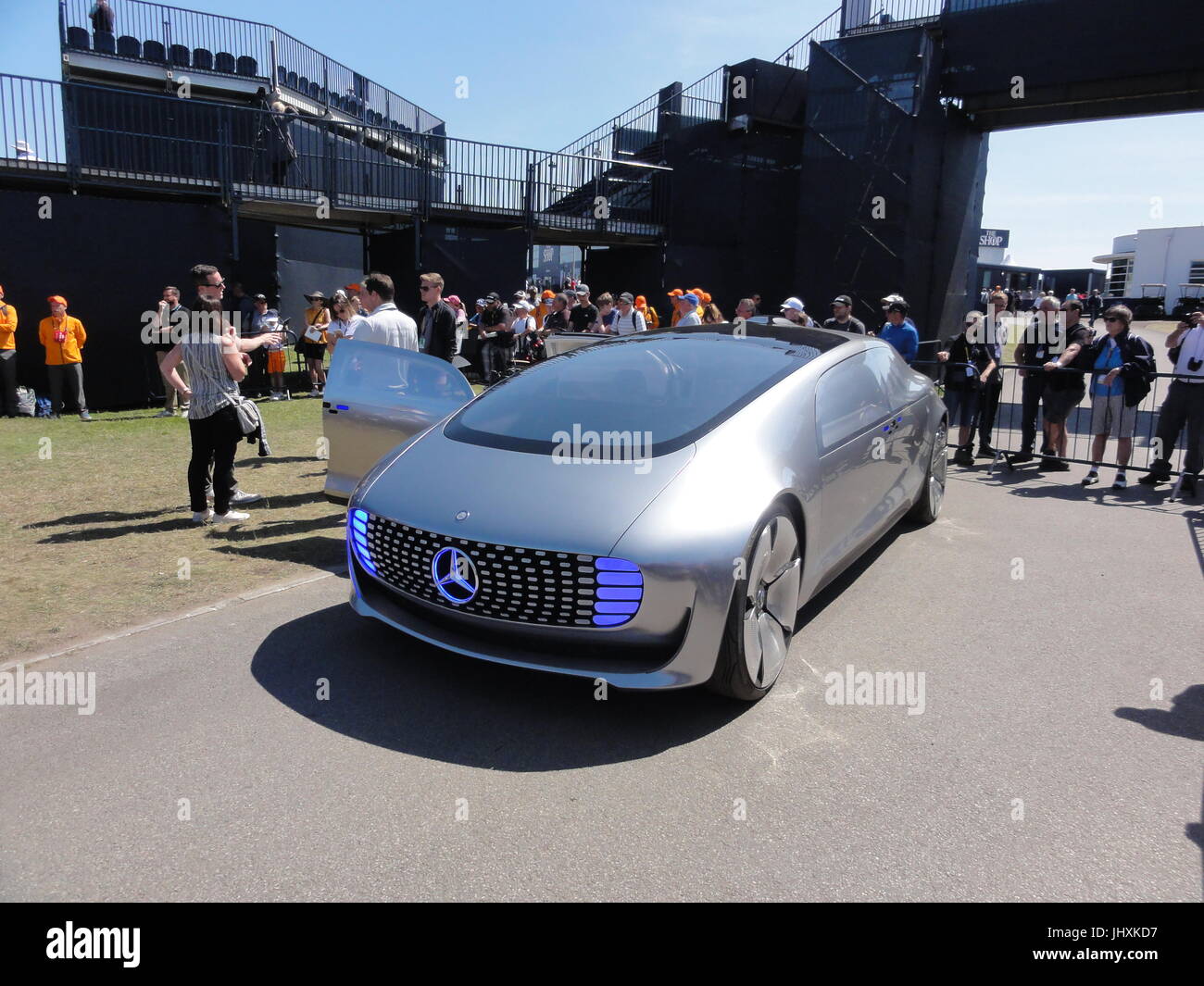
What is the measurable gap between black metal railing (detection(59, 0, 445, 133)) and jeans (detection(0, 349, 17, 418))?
563 inches

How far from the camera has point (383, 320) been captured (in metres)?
7.00

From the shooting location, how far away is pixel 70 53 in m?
23.8

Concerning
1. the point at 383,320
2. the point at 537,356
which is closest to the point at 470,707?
the point at 383,320

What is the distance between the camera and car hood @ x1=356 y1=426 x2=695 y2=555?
11.6 feet

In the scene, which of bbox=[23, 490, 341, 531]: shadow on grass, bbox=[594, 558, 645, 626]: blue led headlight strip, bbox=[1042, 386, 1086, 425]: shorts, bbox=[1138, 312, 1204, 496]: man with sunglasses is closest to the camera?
bbox=[594, 558, 645, 626]: blue led headlight strip

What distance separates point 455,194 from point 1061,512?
1394cm

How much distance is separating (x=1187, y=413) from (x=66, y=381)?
544 inches

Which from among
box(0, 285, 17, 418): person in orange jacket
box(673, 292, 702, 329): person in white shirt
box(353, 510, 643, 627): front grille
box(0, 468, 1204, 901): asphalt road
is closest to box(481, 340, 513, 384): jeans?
box(673, 292, 702, 329): person in white shirt

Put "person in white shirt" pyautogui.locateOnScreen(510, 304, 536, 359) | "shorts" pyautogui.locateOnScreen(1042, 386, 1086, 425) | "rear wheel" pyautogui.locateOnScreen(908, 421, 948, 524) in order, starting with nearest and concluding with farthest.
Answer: "rear wheel" pyautogui.locateOnScreen(908, 421, 948, 524) → "shorts" pyautogui.locateOnScreen(1042, 386, 1086, 425) → "person in white shirt" pyautogui.locateOnScreen(510, 304, 536, 359)

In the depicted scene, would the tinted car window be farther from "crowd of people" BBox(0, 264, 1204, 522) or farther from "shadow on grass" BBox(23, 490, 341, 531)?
"shadow on grass" BBox(23, 490, 341, 531)

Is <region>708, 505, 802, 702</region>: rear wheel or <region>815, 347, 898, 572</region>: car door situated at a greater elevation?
<region>815, 347, 898, 572</region>: car door

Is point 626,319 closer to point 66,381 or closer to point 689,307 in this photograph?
point 689,307

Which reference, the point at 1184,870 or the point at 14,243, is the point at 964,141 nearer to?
the point at 14,243

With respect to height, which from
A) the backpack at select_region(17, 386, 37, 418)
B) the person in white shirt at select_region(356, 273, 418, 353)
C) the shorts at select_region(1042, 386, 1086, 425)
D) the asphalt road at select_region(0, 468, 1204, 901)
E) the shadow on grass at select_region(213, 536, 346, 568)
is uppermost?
the person in white shirt at select_region(356, 273, 418, 353)
